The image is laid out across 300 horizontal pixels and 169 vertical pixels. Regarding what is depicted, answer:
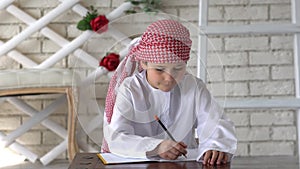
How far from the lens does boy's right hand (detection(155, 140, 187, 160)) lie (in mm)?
1015

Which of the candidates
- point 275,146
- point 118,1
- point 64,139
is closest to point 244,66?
point 275,146

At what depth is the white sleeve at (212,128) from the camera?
1.05m

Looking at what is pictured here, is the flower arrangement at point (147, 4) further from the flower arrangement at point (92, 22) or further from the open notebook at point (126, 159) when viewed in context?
the open notebook at point (126, 159)

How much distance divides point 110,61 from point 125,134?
0.14 metres

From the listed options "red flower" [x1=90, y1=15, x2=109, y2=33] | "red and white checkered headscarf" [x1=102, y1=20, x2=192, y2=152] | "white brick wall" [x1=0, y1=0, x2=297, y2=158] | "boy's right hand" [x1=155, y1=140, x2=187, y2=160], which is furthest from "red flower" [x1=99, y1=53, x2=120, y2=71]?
"white brick wall" [x1=0, y1=0, x2=297, y2=158]

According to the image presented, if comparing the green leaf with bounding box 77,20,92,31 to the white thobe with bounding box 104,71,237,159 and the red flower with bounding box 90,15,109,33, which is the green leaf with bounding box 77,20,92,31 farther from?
the white thobe with bounding box 104,71,237,159

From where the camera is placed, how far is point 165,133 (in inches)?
40.3

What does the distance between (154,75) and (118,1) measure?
5.19 feet

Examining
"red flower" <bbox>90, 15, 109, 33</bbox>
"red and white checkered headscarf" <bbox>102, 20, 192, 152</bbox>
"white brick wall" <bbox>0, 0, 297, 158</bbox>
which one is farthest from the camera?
"white brick wall" <bbox>0, 0, 297, 158</bbox>

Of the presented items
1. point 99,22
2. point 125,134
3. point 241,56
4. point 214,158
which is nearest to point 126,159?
point 125,134

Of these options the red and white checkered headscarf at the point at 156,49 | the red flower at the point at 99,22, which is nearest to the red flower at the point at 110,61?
the red and white checkered headscarf at the point at 156,49

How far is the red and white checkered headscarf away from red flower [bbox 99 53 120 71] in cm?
2

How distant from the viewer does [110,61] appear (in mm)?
1064

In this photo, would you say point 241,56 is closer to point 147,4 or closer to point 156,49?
point 147,4
